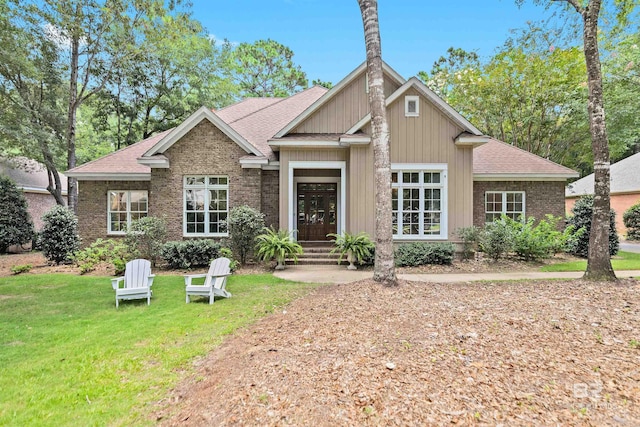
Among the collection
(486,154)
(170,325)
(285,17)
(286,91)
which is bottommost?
(170,325)

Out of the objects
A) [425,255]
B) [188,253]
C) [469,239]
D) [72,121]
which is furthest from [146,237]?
[469,239]

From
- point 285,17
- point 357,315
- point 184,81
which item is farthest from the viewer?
point 184,81

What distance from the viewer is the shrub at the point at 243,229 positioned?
10.4 m

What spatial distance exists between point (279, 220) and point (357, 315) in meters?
7.36

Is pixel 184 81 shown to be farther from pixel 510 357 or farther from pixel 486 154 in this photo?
pixel 510 357

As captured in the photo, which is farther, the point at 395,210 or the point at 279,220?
the point at 279,220

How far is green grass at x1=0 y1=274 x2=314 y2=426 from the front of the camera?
126 inches

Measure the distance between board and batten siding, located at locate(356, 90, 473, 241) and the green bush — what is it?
0.97 m

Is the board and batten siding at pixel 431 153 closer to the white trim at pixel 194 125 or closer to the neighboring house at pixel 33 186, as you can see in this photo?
the white trim at pixel 194 125

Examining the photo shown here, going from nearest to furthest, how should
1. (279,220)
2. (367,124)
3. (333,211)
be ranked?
(367,124), (279,220), (333,211)


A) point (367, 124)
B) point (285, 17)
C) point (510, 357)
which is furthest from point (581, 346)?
point (285, 17)

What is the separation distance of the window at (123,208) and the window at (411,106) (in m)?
10.6

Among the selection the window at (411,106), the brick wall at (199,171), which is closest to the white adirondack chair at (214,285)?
the brick wall at (199,171)

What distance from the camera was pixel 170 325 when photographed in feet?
17.8
